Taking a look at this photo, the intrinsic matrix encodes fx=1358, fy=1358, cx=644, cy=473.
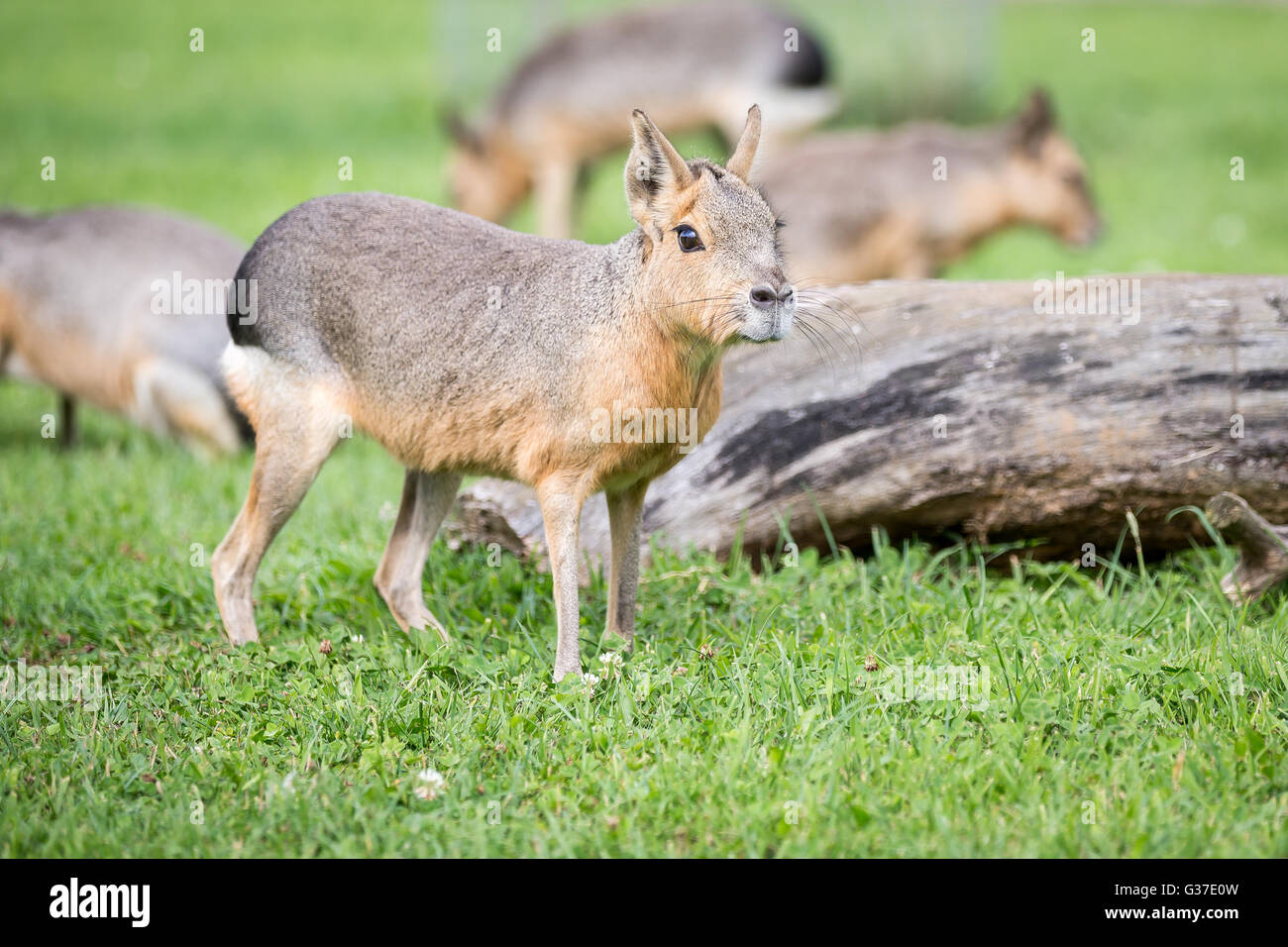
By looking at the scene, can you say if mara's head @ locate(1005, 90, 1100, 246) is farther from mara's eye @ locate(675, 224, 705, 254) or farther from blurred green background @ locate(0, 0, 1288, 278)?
mara's eye @ locate(675, 224, 705, 254)

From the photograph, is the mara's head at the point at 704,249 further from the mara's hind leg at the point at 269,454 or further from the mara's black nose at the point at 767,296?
the mara's hind leg at the point at 269,454

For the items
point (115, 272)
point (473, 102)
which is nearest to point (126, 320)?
point (115, 272)

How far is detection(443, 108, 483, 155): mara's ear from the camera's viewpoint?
12.1 meters

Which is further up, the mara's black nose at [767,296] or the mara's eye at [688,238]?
the mara's eye at [688,238]

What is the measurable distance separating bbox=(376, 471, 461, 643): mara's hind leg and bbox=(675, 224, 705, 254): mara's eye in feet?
4.36

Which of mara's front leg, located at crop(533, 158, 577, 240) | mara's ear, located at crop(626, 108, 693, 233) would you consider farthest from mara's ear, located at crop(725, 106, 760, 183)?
mara's front leg, located at crop(533, 158, 577, 240)

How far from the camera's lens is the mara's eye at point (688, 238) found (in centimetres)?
405

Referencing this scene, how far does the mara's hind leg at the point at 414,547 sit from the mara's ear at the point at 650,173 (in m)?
1.30

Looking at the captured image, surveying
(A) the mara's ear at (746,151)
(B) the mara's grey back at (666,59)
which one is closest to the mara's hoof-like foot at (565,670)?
(A) the mara's ear at (746,151)

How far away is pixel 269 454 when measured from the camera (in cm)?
467

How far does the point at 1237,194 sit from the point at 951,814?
10624mm

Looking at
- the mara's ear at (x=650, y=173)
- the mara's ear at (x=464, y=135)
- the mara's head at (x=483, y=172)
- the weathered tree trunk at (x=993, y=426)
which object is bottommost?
the weathered tree trunk at (x=993, y=426)

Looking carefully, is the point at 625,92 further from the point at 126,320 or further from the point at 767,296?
the point at 767,296
